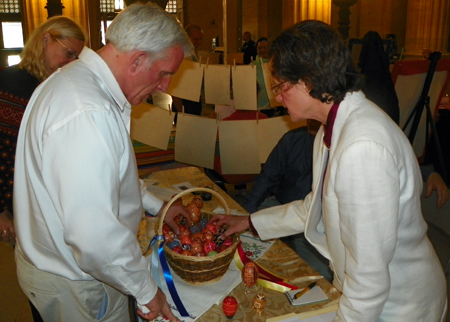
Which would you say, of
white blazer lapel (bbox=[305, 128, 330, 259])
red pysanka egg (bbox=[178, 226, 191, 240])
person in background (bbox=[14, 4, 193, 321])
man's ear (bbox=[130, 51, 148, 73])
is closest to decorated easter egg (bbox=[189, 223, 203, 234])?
red pysanka egg (bbox=[178, 226, 191, 240])

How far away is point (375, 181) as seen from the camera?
1109 millimetres

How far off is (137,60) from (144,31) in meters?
0.09

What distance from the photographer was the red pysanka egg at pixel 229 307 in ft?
4.79

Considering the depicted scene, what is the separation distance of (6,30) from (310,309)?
47.5 ft

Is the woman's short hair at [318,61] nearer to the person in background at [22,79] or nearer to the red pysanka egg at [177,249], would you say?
the red pysanka egg at [177,249]

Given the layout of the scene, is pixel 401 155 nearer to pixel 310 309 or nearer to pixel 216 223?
pixel 310 309

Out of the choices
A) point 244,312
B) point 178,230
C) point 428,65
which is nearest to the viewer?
point 244,312

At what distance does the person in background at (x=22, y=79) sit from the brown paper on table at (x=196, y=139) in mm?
1216

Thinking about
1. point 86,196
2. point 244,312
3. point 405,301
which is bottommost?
point 244,312

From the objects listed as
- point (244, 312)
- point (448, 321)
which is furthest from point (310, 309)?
point (448, 321)

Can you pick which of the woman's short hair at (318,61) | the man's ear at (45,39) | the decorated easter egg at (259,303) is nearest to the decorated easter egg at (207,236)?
the decorated easter egg at (259,303)

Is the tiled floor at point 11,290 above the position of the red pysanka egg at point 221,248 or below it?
below

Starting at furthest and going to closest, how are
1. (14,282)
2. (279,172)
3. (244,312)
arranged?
1. (14,282)
2. (279,172)
3. (244,312)

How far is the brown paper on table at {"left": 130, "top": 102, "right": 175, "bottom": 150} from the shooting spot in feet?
11.4
